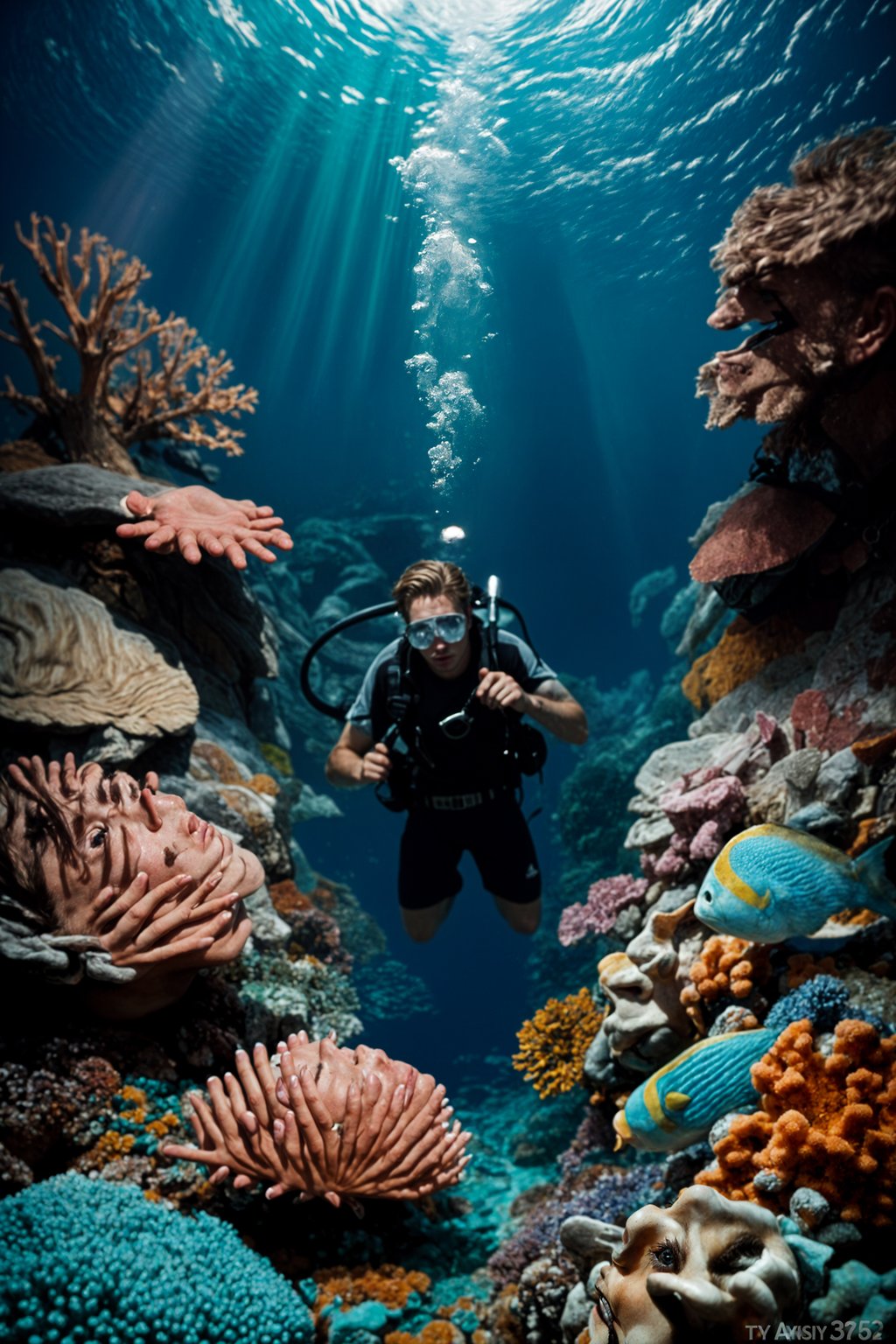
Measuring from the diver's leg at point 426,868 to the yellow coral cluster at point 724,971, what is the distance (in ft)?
7.10

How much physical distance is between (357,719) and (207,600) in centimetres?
254

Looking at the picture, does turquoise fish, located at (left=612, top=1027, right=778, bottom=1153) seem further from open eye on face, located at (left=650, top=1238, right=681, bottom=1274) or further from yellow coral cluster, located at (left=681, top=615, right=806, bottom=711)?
yellow coral cluster, located at (left=681, top=615, right=806, bottom=711)

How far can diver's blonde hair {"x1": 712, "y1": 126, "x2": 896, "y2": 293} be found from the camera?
106 inches

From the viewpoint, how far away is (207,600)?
5820 millimetres

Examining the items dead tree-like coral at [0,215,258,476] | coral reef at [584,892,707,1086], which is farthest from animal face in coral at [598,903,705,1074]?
dead tree-like coral at [0,215,258,476]

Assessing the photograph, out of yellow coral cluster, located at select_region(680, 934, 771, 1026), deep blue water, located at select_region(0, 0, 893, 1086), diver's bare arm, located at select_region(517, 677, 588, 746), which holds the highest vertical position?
deep blue water, located at select_region(0, 0, 893, 1086)

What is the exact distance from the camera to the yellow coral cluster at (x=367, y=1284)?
254 centimetres

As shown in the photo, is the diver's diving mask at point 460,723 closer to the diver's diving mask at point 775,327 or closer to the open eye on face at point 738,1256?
the diver's diving mask at point 775,327

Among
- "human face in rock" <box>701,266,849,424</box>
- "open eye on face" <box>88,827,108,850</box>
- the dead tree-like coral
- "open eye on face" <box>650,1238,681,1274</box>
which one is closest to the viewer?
"open eye on face" <box>650,1238,681,1274</box>

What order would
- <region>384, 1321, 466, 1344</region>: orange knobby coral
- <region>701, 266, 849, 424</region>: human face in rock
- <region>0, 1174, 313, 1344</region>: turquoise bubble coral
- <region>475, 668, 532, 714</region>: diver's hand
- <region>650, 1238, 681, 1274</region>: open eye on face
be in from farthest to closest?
<region>475, 668, 532, 714</region>: diver's hand
<region>701, 266, 849, 424</region>: human face in rock
<region>384, 1321, 466, 1344</region>: orange knobby coral
<region>0, 1174, 313, 1344</region>: turquoise bubble coral
<region>650, 1238, 681, 1274</region>: open eye on face

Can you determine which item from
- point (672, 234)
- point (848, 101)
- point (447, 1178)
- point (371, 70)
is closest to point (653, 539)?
point (672, 234)

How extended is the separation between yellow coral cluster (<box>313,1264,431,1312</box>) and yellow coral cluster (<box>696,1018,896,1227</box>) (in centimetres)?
170

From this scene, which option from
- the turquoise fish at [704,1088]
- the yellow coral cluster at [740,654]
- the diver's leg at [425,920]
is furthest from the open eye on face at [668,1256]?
the yellow coral cluster at [740,654]

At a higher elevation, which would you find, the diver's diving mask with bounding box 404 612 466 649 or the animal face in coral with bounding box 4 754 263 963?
the diver's diving mask with bounding box 404 612 466 649
